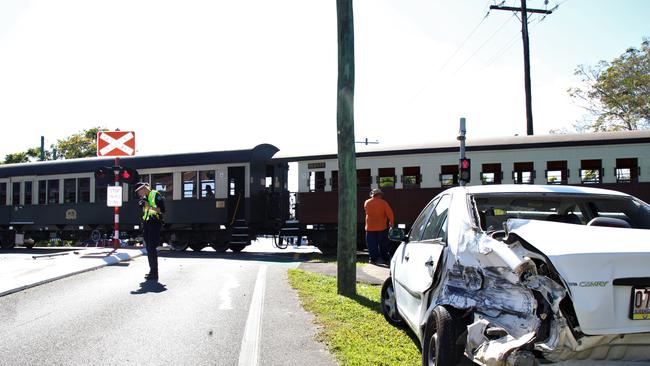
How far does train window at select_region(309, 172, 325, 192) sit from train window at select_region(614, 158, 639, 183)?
8287 millimetres

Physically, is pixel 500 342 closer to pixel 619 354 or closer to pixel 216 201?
pixel 619 354

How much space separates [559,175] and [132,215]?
14.4 meters

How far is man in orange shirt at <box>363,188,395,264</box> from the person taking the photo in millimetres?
11898

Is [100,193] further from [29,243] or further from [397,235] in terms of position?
[397,235]

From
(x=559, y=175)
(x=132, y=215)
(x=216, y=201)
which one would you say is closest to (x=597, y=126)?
(x=559, y=175)

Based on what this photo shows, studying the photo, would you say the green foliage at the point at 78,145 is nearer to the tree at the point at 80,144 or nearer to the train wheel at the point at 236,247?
the tree at the point at 80,144

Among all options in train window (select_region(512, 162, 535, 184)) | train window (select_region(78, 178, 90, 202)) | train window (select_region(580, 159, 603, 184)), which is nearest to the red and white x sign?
train window (select_region(78, 178, 90, 202))

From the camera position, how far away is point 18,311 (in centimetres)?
662

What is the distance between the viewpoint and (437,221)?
467 centimetres

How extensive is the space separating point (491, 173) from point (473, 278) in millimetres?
12377

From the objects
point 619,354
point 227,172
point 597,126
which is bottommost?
point 619,354

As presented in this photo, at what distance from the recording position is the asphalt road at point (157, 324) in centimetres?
475

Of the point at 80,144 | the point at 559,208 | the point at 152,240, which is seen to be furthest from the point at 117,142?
the point at 80,144

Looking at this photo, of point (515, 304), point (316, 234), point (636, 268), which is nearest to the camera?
point (636, 268)
